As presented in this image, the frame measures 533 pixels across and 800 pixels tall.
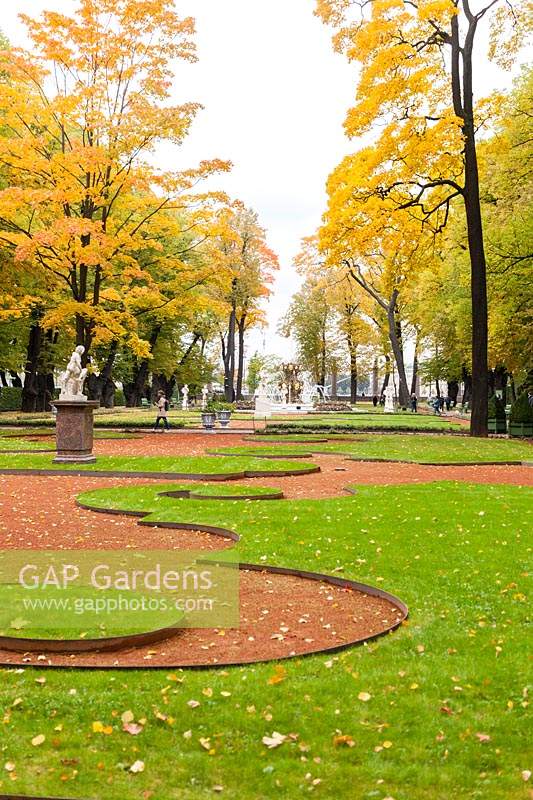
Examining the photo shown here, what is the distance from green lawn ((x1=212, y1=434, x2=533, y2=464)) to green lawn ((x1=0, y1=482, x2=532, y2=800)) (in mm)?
12022

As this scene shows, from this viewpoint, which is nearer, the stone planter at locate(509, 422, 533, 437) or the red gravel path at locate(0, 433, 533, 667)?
the red gravel path at locate(0, 433, 533, 667)

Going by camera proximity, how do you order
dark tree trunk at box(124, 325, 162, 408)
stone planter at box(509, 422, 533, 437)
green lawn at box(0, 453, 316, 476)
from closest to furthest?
green lawn at box(0, 453, 316, 476)
stone planter at box(509, 422, 533, 437)
dark tree trunk at box(124, 325, 162, 408)

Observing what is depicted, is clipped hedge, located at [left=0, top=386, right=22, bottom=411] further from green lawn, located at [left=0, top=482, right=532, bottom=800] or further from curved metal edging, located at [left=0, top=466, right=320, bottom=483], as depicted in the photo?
green lawn, located at [left=0, top=482, right=532, bottom=800]

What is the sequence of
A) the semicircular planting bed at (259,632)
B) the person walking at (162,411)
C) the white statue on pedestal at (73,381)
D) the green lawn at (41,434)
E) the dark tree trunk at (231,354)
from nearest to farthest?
the semicircular planting bed at (259,632), the white statue on pedestal at (73,381), the green lawn at (41,434), the person walking at (162,411), the dark tree trunk at (231,354)

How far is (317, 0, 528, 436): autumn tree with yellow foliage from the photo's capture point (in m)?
21.2

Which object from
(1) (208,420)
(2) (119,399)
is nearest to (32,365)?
(1) (208,420)

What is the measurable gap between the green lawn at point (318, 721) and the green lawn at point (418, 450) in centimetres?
1202

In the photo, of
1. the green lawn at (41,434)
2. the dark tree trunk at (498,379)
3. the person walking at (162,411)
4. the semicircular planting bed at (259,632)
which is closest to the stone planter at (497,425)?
the person walking at (162,411)

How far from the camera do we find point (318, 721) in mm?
4250

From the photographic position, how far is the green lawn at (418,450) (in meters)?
18.5

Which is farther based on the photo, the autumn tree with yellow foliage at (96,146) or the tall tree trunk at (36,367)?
the tall tree trunk at (36,367)

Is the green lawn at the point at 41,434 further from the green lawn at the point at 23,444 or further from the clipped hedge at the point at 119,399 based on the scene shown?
the clipped hedge at the point at 119,399
